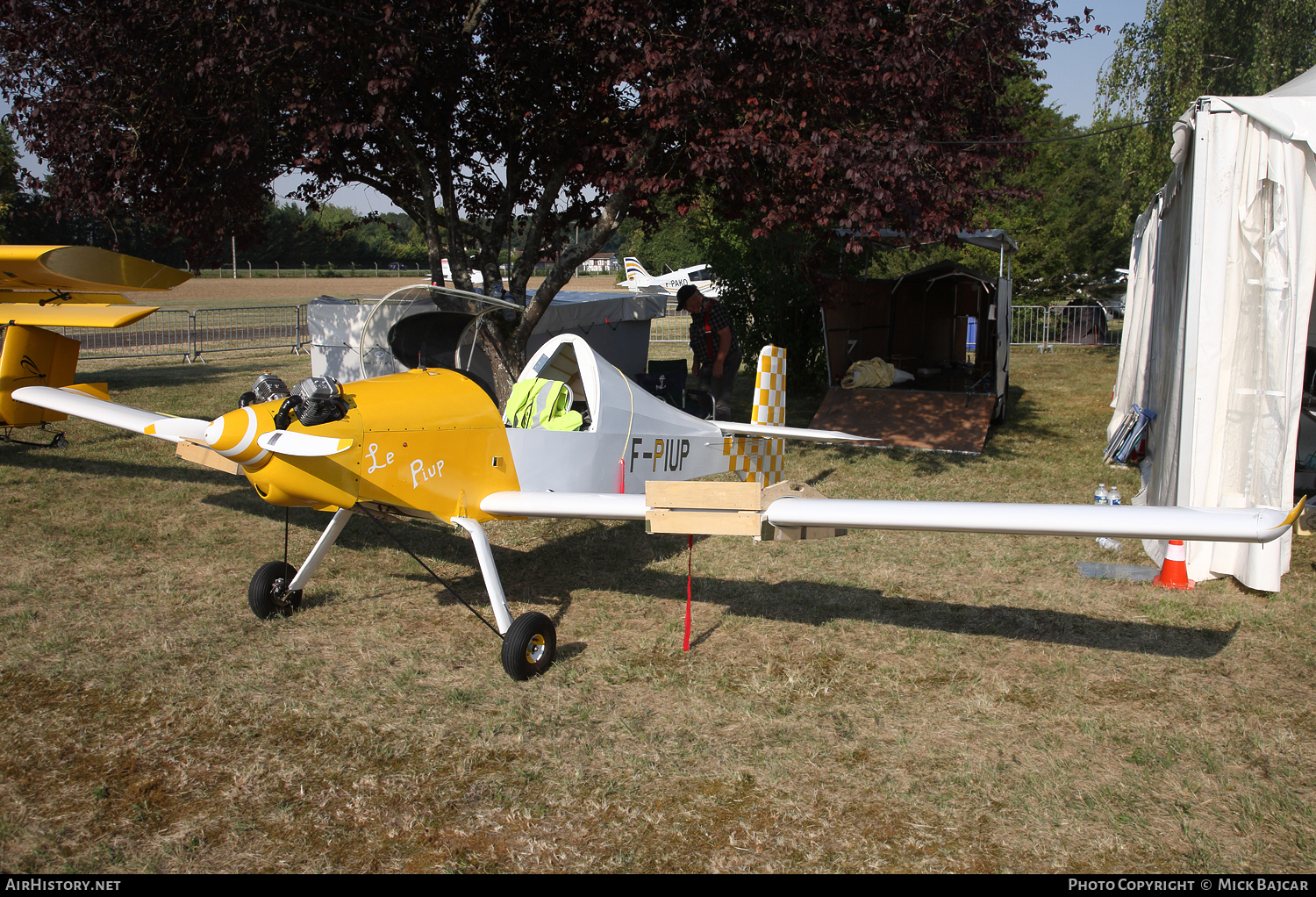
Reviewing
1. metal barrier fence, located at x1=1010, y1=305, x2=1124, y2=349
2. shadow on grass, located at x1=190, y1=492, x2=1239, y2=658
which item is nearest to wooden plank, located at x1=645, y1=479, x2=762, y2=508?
shadow on grass, located at x1=190, y1=492, x2=1239, y2=658

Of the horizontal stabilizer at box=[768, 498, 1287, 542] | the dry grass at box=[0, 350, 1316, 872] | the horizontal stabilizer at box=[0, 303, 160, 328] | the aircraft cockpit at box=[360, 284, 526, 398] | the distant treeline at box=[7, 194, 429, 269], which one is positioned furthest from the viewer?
the distant treeline at box=[7, 194, 429, 269]

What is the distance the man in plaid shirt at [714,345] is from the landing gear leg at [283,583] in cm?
459

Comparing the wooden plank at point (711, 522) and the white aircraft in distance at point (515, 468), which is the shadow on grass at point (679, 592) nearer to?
the white aircraft in distance at point (515, 468)

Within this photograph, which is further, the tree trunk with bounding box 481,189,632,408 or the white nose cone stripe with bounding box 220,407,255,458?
the tree trunk with bounding box 481,189,632,408

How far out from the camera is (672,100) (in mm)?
7379

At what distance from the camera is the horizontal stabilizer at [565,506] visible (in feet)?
14.6

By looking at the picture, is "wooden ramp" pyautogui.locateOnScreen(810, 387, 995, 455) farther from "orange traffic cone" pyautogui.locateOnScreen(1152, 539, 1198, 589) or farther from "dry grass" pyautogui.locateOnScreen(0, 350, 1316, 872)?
"orange traffic cone" pyautogui.locateOnScreen(1152, 539, 1198, 589)

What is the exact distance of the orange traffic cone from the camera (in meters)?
5.61

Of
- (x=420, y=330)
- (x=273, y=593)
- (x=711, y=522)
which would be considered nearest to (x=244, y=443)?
(x=273, y=593)

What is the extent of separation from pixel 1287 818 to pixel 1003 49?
6.74m

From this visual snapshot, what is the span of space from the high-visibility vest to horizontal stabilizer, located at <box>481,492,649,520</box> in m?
0.77

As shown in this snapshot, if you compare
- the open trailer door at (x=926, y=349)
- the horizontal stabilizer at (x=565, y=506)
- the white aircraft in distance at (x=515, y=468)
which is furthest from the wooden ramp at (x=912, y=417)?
the horizontal stabilizer at (x=565, y=506)
